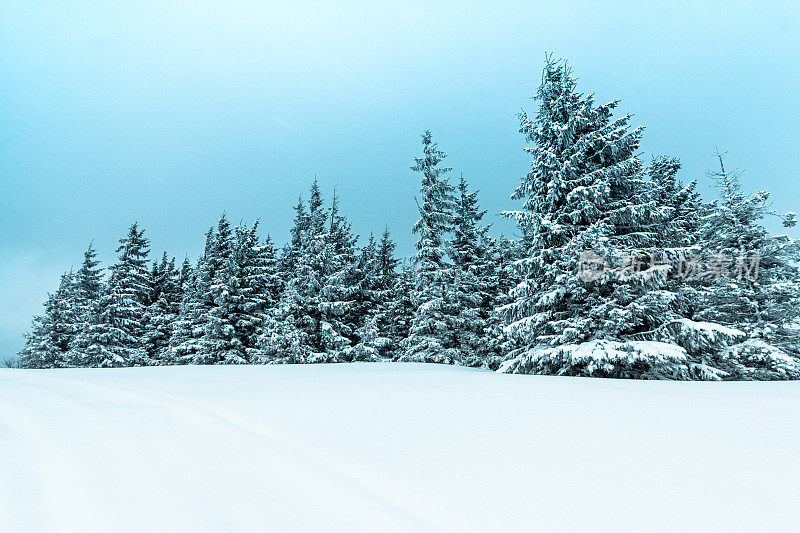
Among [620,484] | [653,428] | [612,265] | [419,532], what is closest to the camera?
[419,532]

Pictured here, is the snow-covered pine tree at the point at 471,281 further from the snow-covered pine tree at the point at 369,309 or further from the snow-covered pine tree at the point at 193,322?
the snow-covered pine tree at the point at 193,322

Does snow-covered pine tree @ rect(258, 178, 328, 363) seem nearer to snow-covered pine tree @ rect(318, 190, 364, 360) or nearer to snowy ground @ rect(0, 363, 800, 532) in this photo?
snow-covered pine tree @ rect(318, 190, 364, 360)

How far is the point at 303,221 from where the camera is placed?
26641 mm

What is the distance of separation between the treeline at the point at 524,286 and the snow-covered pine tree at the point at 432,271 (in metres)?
0.08

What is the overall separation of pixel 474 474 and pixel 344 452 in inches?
38.0

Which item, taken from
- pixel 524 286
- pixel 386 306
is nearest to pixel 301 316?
pixel 386 306

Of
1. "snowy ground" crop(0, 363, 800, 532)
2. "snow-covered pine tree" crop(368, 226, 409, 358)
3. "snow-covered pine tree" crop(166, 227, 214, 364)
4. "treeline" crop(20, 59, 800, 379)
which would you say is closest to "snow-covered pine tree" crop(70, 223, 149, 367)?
"treeline" crop(20, 59, 800, 379)

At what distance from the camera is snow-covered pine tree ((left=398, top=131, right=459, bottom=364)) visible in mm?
19438

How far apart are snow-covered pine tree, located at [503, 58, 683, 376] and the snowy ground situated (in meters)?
5.40

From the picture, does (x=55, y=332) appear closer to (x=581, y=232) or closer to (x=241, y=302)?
(x=241, y=302)

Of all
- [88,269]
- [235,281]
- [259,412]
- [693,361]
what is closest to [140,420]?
[259,412]

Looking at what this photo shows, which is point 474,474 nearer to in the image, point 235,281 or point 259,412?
point 259,412

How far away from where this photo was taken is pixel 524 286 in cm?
1109

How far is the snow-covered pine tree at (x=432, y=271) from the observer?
19438 millimetres
